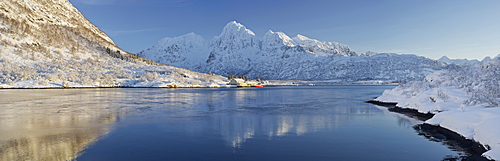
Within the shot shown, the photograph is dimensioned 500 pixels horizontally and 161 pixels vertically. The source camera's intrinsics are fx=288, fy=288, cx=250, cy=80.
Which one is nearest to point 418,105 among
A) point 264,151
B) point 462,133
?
point 462,133

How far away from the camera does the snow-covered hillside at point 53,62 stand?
122 metres

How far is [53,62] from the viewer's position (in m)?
148

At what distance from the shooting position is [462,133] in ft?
51.4

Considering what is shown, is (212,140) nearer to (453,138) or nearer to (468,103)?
(453,138)

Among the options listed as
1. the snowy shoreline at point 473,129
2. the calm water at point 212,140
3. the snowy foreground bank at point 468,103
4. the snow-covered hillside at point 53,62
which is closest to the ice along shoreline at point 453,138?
the snowy shoreline at point 473,129

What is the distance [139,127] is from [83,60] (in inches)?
6810

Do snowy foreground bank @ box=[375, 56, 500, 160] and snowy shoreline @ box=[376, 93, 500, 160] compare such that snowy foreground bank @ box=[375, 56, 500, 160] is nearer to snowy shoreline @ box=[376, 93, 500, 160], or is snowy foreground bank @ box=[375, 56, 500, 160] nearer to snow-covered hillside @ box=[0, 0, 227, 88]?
snowy shoreline @ box=[376, 93, 500, 160]

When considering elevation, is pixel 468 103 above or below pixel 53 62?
below

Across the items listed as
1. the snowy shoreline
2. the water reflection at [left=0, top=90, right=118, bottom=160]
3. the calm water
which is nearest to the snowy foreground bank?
the snowy shoreline

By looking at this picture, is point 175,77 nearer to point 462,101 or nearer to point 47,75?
point 47,75

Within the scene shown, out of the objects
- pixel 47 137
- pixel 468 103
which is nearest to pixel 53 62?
pixel 47 137

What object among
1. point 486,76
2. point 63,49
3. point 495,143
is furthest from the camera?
point 63,49

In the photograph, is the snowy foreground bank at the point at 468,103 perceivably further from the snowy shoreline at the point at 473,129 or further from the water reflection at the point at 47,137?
the water reflection at the point at 47,137

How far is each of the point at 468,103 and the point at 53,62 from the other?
565 ft
